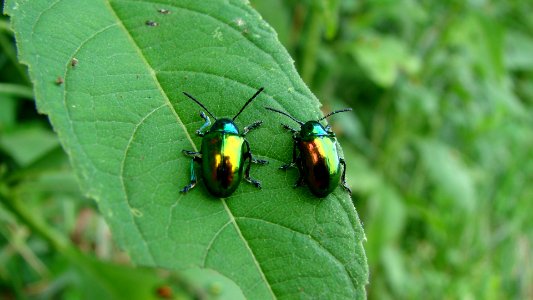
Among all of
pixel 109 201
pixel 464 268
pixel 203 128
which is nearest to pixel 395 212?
pixel 464 268

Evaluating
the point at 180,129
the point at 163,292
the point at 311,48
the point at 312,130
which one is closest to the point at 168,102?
the point at 180,129

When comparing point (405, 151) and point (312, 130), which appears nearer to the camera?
point (312, 130)

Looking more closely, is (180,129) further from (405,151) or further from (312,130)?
(405,151)

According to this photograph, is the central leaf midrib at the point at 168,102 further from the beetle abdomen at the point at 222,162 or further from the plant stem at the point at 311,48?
the plant stem at the point at 311,48

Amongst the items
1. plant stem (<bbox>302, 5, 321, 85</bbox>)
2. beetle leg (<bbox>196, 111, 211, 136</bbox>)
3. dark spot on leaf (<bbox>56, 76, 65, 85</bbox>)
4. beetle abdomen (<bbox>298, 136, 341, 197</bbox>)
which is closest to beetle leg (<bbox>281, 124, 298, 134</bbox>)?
beetle abdomen (<bbox>298, 136, 341, 197</bbox>)

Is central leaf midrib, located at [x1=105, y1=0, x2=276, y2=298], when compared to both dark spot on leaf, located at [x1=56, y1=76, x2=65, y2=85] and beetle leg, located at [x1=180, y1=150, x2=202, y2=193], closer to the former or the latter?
beetle leg, located at [x1=180, y1=150, x2=202, y2=193]

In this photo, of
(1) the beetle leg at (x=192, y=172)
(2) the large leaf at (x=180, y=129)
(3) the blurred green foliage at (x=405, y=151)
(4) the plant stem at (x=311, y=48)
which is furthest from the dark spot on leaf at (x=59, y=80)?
(4) the plant stem at (x=311, y=48)
